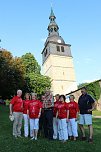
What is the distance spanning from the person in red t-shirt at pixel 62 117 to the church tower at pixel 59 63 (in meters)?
64.3

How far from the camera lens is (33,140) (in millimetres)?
10352

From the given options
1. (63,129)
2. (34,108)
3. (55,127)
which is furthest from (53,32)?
(63,129)

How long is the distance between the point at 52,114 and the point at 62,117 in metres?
0.46

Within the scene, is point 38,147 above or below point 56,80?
below

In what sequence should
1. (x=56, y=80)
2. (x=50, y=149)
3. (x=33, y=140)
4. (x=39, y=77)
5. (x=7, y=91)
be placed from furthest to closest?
(x=56, y=80)
(x=39, y=77)
(x=7, y=91)
(x=33, y=140)
(x=50, y=149)

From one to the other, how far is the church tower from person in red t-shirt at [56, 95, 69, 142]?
211 ft

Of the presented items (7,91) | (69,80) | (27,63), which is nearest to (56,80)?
(69,80)

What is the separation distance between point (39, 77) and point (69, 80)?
22.9 metres

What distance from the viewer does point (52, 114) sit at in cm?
1092

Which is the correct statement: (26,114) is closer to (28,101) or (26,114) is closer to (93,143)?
(28,101)

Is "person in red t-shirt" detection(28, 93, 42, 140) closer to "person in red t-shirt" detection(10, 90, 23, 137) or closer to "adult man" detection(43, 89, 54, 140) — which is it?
"adult man" detection(43, 89, 54, 140)

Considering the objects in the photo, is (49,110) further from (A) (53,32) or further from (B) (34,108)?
(A) (53,32)

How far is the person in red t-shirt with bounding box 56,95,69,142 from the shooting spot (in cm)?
1091

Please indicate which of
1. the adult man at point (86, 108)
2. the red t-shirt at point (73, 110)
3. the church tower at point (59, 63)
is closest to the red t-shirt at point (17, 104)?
the red t-shirt at point (73, 110)
